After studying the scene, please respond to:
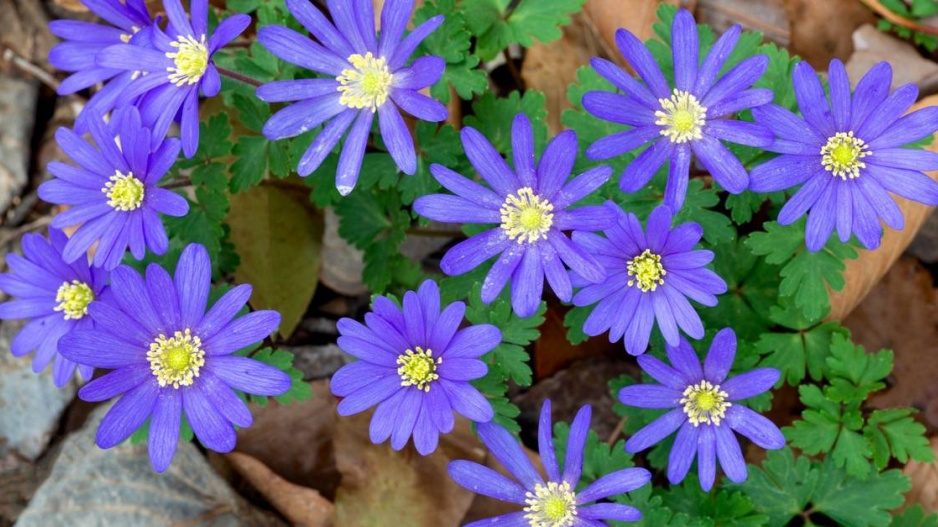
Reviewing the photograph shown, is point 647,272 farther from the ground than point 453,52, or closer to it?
closer to it

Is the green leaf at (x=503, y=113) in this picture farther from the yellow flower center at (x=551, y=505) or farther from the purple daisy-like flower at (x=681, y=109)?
the yellow flower center at (x=551, y=505)

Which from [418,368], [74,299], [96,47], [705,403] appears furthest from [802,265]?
[96,47]

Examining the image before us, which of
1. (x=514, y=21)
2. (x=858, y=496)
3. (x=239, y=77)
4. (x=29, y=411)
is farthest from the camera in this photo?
(x=29, y=411)

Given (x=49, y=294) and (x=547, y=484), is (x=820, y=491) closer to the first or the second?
(x=547, y=484)

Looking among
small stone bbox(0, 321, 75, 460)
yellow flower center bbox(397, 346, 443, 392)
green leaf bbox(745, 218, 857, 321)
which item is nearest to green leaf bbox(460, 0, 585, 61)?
green leaf bbox(745, 218, 857, 321)

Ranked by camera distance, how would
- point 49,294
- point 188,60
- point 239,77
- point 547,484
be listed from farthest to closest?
1. point 49,294
2. point 239,77
3. point 188,60
4. point 547,484

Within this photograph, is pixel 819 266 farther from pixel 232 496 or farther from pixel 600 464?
pixel 232 496

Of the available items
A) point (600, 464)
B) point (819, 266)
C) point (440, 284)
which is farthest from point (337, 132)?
point (819, 266)
